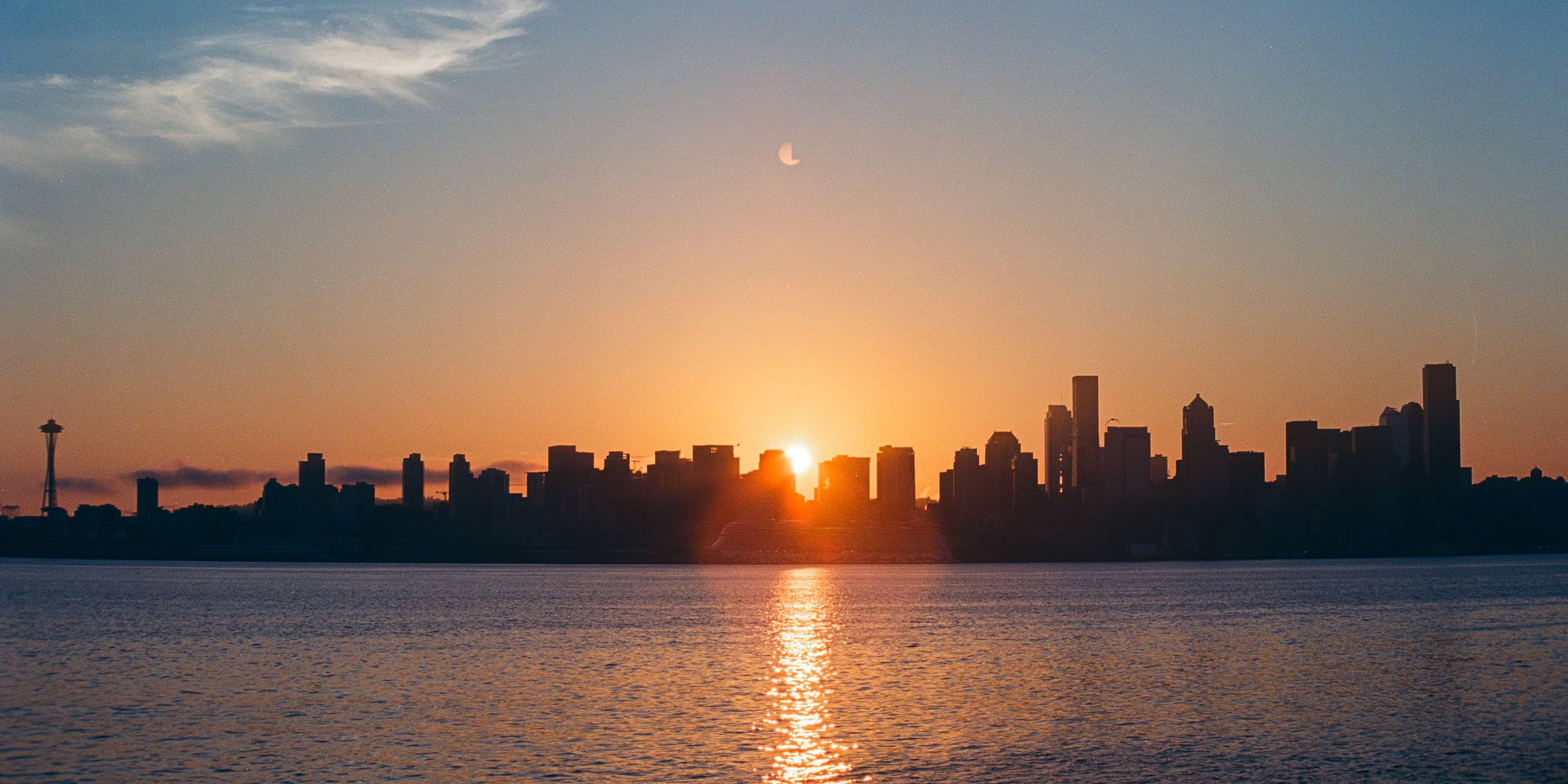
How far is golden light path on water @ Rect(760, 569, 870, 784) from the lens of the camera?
51594mm

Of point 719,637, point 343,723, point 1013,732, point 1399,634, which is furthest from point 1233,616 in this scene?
point 343,723

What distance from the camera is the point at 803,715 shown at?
223 feet

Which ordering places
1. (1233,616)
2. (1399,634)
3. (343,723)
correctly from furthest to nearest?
1. (1233,616)
2. (1399,634)
3. (343,723)

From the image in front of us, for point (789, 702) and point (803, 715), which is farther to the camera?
point (789, 702)

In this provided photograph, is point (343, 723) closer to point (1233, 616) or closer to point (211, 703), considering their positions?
point (211, 703)

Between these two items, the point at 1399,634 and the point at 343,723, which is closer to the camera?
the point at 343,723

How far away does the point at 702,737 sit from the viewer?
60094 millimetres

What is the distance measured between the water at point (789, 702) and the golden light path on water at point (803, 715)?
0.30 metres

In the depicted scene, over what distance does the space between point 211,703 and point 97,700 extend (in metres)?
7.08

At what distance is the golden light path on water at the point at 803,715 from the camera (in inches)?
2031

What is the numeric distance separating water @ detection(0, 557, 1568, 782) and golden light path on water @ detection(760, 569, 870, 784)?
30 cm

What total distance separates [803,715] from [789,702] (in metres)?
5.70

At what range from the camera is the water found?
53.3 metres

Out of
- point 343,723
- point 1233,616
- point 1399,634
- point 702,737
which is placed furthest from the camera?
point 1233,616
